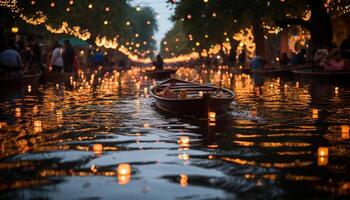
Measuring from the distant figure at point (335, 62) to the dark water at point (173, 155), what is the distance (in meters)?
12.5

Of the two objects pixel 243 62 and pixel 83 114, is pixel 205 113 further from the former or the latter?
pixel 243 62

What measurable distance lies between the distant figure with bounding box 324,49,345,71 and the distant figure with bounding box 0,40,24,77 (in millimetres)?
13287

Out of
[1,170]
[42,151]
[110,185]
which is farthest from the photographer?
[42,151]

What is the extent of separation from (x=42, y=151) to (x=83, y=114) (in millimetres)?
5449

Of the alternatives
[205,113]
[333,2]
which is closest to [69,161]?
[205,113]

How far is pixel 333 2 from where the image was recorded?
114ft

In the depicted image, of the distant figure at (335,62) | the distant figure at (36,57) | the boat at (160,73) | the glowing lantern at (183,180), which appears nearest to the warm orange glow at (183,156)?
the glowing lantern at (183,180)

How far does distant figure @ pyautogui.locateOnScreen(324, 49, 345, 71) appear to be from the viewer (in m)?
26.2

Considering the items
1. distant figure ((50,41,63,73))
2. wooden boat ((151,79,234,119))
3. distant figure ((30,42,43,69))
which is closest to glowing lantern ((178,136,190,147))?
wooden boat ((151,79,234,119))

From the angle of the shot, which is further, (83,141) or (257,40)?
(257,40)

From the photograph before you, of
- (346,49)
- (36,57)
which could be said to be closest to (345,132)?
(346,49)

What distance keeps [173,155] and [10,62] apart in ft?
61.5

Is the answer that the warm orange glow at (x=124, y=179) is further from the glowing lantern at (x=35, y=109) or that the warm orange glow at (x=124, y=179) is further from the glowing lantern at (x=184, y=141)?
the glowing lantern at (x=35, y=109)

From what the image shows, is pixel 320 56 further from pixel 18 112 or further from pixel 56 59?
pixel 18 112
